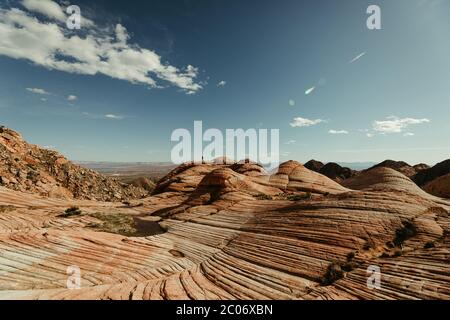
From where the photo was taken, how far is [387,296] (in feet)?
44.7

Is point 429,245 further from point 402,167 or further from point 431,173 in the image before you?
point 402,167

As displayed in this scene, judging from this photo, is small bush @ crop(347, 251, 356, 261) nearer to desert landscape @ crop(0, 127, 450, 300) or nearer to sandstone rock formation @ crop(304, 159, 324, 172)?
desert landscape @ crop(0, 127, 450, 300)

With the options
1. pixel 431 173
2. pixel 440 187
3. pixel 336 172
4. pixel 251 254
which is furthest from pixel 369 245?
pixel 431 173

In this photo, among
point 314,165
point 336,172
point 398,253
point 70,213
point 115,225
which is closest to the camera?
point 398,253

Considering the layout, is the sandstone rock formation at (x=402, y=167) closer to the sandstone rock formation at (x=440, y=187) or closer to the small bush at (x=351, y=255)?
the sandstone rock formation at (x=440, y=187)

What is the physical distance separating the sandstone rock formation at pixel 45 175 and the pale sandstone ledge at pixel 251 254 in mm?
22726

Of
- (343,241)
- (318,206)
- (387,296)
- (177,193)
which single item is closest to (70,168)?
(177,193)

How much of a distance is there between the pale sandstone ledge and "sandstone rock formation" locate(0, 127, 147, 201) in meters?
22.7

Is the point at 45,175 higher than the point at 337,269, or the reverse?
the point at 45,175

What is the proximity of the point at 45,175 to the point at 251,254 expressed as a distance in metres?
59.0

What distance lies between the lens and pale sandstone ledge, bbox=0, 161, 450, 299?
1481 cm

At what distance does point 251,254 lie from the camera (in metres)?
21.9

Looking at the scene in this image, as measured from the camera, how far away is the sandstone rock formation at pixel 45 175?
53.3 m
